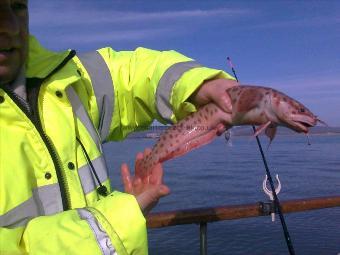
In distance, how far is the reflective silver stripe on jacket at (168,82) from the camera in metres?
3.20

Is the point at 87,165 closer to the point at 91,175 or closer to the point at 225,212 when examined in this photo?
the point at 91,175

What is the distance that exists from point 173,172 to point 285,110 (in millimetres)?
32511

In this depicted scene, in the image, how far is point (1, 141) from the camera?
104 inches

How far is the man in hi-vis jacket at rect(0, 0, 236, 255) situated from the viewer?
2350mm

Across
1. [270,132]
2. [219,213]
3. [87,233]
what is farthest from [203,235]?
[87,233]

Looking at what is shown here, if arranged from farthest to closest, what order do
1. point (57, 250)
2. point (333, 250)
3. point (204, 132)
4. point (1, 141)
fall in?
point (333, 250), point (204, 132), point (1, 141), point (57, 250)

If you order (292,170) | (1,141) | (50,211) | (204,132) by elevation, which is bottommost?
(292,170)

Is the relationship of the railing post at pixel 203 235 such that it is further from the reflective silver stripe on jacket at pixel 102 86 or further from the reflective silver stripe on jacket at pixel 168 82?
the reflective silver stripe on jacket at pixel 168 82

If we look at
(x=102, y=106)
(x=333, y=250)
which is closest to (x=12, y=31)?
(x=102, y=106)

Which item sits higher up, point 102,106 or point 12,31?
point 12,31

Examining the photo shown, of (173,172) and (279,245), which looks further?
(173,172)

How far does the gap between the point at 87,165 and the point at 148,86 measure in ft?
2.36

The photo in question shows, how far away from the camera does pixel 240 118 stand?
10.8 feet

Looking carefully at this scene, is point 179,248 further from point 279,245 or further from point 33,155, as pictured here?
point 33,155
